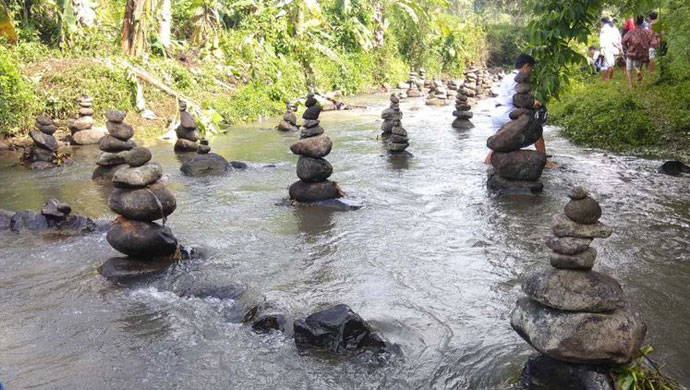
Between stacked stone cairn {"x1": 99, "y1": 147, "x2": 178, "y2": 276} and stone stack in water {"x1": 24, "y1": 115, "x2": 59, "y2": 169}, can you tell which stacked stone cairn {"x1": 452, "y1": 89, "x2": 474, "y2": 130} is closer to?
stone stack in water {"x1": 24, "y1": 115, "x2": 59, "y2": 169}

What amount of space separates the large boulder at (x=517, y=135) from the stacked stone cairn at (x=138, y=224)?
5408 mm

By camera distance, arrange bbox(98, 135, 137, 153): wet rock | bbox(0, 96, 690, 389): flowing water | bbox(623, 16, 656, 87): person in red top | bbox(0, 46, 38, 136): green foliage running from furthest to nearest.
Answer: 1. bbox(623, 16, 656, 87): person in red top
2. bbox(0, 46, 38, 136): green foliage
3. bbox(98, 135, 137, 153): wet rock
4. bbox(0, 96, 690, 389): flowing water

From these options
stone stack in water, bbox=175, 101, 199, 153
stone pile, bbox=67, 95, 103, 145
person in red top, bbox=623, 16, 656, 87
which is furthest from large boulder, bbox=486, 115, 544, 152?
stone pile, bbox=67, 95, 103, 145

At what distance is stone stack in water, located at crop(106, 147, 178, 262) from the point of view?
6.98 metres

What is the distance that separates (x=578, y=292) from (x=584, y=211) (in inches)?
21.1

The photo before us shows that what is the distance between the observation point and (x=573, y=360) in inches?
157

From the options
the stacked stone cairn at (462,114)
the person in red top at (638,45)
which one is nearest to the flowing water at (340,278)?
the stacked stone cairn at (462,114)

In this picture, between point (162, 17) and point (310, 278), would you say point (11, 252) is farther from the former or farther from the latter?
point (162, 17)

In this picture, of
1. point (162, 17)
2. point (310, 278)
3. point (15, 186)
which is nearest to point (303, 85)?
point (162, 17)

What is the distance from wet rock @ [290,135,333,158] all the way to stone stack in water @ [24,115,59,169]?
21.7ft

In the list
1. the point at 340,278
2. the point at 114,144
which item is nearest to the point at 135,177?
the point at 340,278

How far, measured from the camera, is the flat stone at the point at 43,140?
1319 cm

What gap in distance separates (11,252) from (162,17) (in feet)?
51.9

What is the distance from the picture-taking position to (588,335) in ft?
12.9
